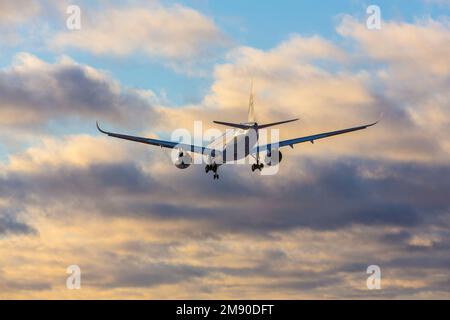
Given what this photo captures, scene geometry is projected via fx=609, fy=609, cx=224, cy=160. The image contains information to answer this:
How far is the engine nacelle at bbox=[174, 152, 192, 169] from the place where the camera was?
112625 mm

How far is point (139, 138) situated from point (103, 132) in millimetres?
7295

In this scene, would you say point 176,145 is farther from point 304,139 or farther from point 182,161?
point 304,139

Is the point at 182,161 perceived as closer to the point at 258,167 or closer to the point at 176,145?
the point at 176,145

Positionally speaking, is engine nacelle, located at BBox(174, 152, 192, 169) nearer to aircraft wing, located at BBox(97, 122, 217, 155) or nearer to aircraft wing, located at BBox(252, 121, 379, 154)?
aircraft wing, located at BBox(97, 122, 217, 155)

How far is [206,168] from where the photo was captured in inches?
4414

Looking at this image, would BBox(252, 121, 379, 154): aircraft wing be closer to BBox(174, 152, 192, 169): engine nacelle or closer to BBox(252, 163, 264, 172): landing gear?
BBox(252, 163, 264, 172): landing gear

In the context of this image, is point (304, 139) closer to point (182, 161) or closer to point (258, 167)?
point (258, 167)

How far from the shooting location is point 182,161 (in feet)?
370

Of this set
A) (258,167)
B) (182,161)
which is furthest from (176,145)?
(258,167)

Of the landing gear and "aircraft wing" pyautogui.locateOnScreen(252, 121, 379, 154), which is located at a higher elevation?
"aircraft wing" pyautogui.locateOnScreen(252, 121, 379, 154)

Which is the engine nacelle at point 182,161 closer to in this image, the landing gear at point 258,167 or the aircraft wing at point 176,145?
the aircraft wing at point 176,145

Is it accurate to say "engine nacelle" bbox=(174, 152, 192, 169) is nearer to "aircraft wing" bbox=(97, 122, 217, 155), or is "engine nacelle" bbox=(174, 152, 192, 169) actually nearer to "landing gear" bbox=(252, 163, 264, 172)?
"aircraft wing" bbox=(97, 122, 217, 155)
